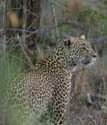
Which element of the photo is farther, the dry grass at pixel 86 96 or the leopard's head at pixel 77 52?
the dry grass at pixel 86 96

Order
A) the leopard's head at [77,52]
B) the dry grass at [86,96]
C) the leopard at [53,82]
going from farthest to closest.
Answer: the dry grass at [86,96] < the leopard's head at [77,52] < the leopard at [53,82]

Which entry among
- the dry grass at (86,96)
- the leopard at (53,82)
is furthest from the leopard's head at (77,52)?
the dry grass at (86,96)

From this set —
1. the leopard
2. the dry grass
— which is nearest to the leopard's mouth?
the leopard

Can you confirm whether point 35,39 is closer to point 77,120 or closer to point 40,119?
point 77,120

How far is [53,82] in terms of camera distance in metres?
8.79

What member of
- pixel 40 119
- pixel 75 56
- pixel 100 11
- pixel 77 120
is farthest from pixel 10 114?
pixel 100 11

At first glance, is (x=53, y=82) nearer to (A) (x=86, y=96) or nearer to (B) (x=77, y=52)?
(B) (x=77, y=52)

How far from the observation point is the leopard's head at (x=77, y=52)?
893cm

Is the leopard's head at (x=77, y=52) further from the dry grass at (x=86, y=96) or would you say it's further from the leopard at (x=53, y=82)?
the dry grass at (x=86, y=96)

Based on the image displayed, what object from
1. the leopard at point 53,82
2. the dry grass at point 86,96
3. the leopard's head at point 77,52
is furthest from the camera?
the dry grass at point 86,96

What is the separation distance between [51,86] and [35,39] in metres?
2.69

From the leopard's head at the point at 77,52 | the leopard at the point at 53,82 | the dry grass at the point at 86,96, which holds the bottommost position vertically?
the dry grass at the point at 86,96

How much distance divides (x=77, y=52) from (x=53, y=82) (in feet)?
1.83

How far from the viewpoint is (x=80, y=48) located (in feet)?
29.4
